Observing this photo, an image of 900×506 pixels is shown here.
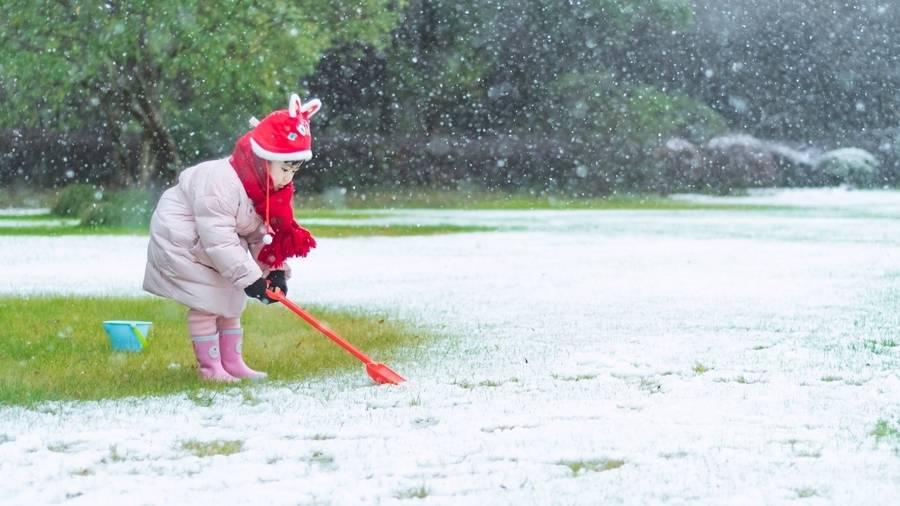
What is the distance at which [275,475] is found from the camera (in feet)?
12.1

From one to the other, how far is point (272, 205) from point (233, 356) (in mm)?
702

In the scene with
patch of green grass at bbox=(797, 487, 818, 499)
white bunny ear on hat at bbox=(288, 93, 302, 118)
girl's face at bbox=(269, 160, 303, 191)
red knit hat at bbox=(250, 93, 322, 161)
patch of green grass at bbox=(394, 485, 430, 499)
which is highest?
white bunny ear on hat at bbox=(288, 93, 302, 118)

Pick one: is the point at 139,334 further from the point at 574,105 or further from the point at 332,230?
the point at 574,105

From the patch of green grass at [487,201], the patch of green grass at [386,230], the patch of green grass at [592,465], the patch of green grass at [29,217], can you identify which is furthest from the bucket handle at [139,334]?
the patch of green grass at [487,201]

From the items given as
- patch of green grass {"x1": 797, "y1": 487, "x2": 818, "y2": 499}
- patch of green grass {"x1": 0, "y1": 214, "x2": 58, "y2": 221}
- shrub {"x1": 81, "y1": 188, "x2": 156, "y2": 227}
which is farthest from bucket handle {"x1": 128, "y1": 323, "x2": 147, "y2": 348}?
patch of green grass {"x1": 0, "y1": 214, "x2": 58, "y2": 221}

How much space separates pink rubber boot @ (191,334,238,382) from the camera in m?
5.59

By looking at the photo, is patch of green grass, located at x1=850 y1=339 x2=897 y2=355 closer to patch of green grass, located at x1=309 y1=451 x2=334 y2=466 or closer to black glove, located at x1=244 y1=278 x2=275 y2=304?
black glove, located at x1=244 y1=278 x2=275 y2=304

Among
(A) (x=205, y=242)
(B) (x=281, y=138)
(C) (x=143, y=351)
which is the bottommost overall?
(C) (x=143, y=351)

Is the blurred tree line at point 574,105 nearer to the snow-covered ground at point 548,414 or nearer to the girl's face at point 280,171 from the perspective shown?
the snow-covered ground at point 548,414

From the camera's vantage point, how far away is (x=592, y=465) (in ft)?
12.6

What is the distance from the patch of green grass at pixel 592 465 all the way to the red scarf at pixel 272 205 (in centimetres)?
198

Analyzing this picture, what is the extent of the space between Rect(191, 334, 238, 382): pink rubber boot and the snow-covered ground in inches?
13.1

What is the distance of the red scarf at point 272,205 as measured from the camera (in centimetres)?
550

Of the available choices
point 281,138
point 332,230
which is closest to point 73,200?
point 332,230
